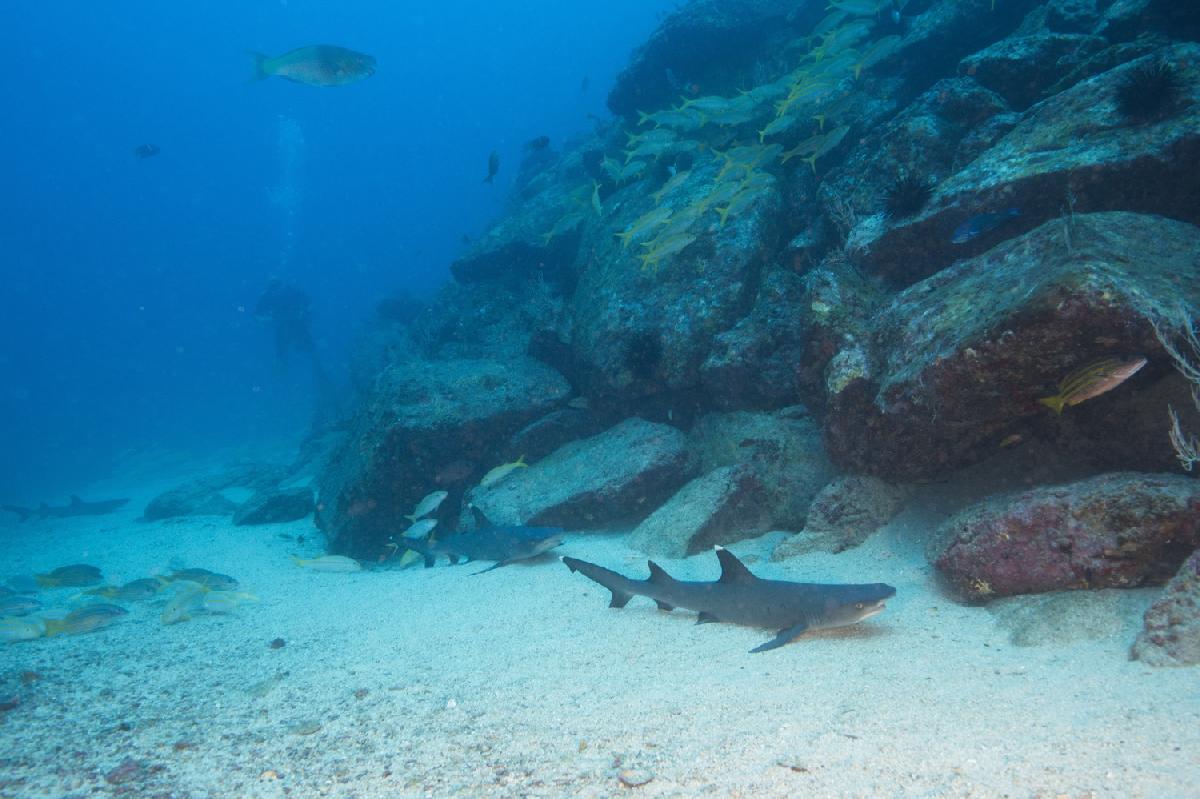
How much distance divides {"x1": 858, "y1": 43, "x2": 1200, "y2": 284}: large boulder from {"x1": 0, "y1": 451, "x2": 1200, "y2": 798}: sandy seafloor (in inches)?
119

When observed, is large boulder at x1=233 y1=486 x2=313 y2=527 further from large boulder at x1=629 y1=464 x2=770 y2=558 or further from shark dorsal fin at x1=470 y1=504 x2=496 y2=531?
large boulder at x1=629 y1=464 x2=770 y2=558

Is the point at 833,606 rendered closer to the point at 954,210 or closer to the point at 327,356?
the point at 954,210

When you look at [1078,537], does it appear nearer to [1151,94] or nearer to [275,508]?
[1151,94]

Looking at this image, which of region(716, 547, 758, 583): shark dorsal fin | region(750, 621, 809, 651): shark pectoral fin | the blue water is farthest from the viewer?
the blue water

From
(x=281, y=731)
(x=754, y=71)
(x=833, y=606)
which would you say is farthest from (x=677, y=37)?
(x=281, y=731)

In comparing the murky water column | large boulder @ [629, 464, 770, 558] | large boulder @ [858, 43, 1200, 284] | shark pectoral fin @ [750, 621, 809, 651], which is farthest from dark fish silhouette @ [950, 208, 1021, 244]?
the murky water column

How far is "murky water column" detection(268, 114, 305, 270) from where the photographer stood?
138 meters

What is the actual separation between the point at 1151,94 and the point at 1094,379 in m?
4.10

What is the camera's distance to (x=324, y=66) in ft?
29.0

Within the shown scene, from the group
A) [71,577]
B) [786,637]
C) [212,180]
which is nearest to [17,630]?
[71,577]

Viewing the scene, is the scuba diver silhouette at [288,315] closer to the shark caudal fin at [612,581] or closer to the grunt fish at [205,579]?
the grunt fish at [205,579]

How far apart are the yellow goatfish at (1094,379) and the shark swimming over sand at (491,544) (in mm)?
5701

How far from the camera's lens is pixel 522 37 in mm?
139625

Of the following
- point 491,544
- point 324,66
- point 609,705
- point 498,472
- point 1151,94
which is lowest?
point 609,705
